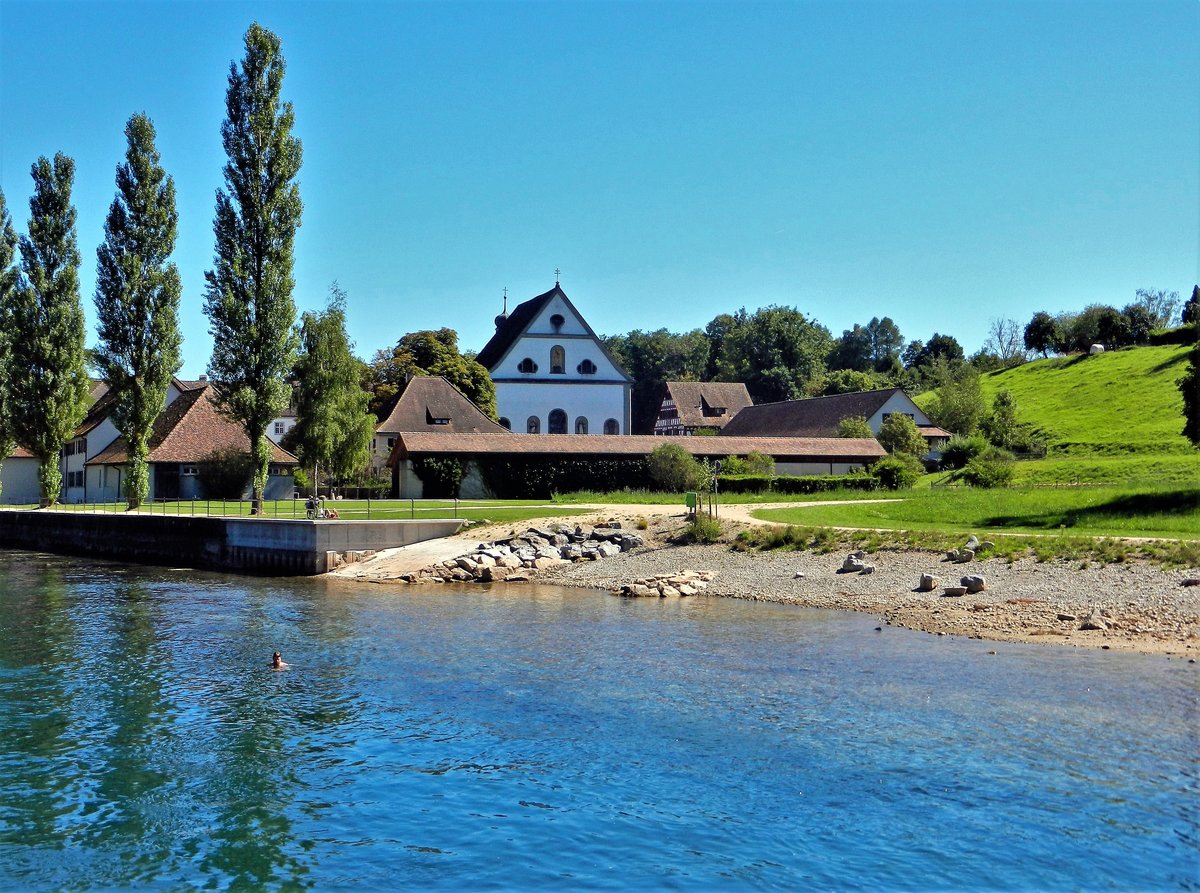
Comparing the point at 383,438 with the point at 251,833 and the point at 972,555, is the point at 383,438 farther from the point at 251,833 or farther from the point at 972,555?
the point at 251,833

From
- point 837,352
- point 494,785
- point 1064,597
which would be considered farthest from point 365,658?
point 837,352

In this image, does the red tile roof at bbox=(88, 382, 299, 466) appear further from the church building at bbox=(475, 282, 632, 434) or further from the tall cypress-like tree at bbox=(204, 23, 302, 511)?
the church building at bbox=(475, 282, 632, 434)

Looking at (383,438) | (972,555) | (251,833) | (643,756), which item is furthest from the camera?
(383,438)

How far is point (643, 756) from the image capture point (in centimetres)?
1448

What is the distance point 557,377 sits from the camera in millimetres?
81375

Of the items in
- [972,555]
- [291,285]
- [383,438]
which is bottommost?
[972,555]

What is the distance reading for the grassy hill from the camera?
192 ft

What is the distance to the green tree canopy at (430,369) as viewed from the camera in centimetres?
8050

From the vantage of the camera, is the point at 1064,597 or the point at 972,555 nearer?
the point at 1064,597

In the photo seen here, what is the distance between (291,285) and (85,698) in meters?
34.0

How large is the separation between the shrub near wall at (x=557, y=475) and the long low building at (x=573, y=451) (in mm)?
219

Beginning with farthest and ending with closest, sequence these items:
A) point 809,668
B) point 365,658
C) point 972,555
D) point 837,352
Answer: point 837,352, point 972,555, point 365,658, point 809,668

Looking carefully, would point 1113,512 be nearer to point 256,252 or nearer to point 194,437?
point 256,252

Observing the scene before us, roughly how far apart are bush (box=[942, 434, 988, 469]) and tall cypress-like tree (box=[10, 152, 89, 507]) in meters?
52.9
